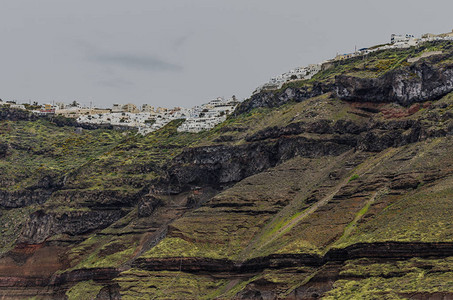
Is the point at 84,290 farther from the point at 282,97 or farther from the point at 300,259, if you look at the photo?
the point at 282,97

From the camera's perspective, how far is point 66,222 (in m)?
138

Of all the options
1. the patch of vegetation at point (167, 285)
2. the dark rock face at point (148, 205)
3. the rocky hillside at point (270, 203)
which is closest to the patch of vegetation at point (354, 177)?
the rocky hillside at point (270, 203)

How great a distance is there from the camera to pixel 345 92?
Answer: 13525 cm

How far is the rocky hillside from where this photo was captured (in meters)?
71.4

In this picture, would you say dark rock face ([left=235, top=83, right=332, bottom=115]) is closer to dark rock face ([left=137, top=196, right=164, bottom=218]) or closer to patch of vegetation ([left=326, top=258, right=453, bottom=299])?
dark rock face ([left=137, top=196, right=164, bottom=218])

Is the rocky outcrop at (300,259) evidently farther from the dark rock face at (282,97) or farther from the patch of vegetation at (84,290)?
the dark rock face at (282,97)

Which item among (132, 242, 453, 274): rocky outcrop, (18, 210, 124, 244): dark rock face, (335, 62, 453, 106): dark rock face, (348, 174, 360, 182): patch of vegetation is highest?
(335, 62, 453, 106): dark rock face

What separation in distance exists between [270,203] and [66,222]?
5713 cm

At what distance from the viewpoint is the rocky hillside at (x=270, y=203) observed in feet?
234

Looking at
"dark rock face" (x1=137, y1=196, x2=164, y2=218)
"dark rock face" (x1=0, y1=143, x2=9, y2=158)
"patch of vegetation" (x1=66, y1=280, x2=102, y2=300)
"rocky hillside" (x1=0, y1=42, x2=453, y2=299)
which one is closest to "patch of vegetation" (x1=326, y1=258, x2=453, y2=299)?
"rocky hillside" (x1=0, y1=42, x2=453, y2=299)

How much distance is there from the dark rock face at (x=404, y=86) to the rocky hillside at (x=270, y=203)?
0.26 meters

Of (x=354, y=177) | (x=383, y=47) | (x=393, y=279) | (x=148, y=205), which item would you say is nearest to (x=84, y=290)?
(x=148, y=205)

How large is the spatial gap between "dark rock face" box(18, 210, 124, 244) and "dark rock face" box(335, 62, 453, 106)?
6222 centimetres

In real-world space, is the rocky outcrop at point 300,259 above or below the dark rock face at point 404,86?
below
